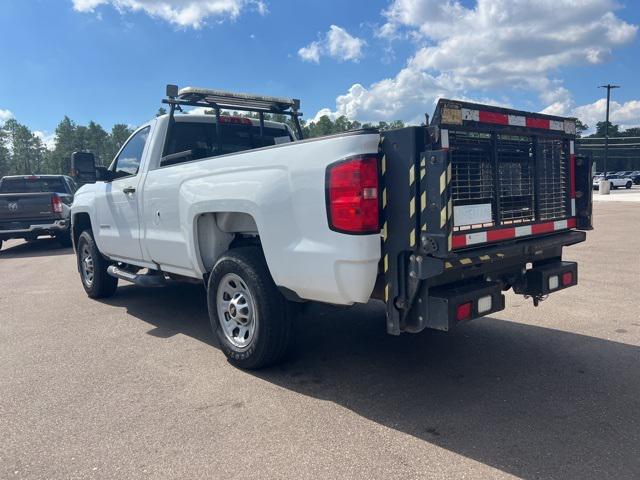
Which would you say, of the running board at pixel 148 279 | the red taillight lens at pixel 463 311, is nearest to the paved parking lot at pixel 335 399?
the running board at pixel 148 279

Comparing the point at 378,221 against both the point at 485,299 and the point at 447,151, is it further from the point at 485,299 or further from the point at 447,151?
the point at 485,299

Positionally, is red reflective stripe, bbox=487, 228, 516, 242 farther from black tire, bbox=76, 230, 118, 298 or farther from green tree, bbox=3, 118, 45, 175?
green tree, bbox=3, 118, 45, 175

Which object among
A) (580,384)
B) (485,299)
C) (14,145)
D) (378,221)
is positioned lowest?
(580,384)

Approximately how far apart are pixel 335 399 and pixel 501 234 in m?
1.67

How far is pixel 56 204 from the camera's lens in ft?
43.8

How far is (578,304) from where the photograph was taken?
6027 millimetres

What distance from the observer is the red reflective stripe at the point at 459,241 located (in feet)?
10.7

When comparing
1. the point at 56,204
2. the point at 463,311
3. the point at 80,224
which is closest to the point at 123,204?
the point at 80,224

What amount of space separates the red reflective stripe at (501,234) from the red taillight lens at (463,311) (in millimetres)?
502

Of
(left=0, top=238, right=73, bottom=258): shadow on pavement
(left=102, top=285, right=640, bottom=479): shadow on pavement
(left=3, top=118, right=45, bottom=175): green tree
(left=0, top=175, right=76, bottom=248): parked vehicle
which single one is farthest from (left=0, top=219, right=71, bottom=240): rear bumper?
(left=3, top=118, right=45, bottom=175): green tree

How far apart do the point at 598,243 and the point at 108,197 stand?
32.0 ft

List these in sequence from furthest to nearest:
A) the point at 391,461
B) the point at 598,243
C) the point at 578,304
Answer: the point at 598,243 → the point at 578,304 → the point at 391,461

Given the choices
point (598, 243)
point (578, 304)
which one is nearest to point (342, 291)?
point (578, 304)

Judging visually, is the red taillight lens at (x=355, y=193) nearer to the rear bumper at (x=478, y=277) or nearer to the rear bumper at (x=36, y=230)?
the rear bumper at (x=478, y=277)
